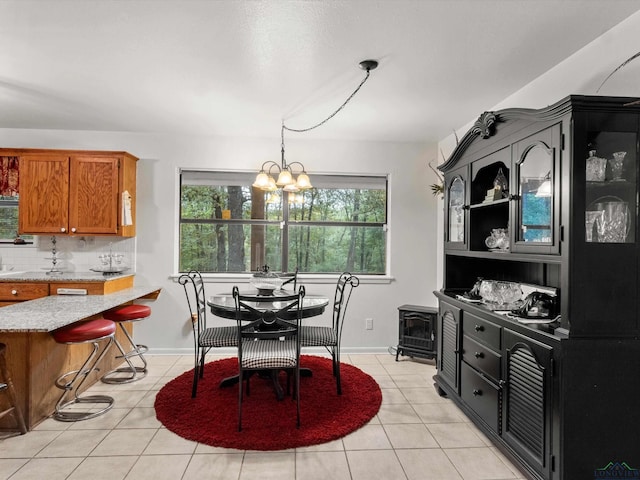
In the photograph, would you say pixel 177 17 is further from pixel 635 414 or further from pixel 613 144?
pixel 635 414

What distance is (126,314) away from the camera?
3332 mm

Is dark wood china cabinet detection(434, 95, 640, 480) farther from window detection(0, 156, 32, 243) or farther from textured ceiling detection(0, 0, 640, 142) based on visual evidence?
window detection(0, 156, 32, 243)

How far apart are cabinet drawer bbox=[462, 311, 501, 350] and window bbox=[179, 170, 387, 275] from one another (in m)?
1.90

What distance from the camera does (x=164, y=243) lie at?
420 centimetres

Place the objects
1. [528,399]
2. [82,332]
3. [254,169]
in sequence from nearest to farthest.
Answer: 1. [528,399]
2. [82,332]
3. [254,169]

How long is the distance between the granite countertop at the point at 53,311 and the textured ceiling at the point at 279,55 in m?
1.69

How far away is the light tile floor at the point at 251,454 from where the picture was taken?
2.04m

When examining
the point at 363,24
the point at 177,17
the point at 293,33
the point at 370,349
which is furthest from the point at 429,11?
the point at 370,349

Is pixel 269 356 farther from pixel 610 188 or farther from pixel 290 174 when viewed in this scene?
pixel 610 188

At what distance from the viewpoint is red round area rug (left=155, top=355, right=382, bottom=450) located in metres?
2.38

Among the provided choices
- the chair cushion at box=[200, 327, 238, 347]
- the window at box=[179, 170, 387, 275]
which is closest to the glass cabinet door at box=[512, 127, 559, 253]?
the chair cushion at box=[200, 327, 238, 347]

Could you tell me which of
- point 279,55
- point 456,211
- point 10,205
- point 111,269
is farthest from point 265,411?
point 10,205

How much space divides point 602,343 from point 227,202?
145 inches

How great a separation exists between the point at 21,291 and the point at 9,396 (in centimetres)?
151
